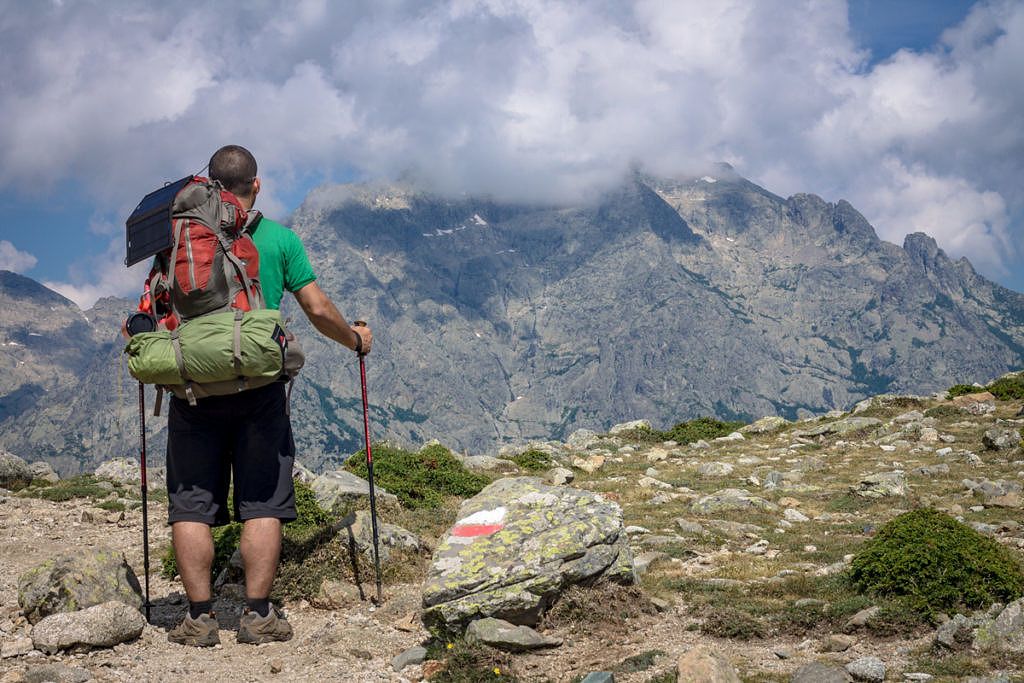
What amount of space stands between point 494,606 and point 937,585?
446 centimetres

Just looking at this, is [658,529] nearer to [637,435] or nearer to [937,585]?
[937,585]

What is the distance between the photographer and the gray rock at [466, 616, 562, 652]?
728 centimetres

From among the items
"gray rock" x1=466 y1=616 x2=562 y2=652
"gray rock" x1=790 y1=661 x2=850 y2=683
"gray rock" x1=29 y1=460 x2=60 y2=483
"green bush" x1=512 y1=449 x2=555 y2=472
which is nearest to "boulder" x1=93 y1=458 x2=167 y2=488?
"gray rock" x1=29 y1=460 x2=60 y2=483

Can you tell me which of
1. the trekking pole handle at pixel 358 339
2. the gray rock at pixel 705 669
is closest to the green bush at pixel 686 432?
the trekking pole handle at pixel 358 339

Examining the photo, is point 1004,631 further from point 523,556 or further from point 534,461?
point 534,461

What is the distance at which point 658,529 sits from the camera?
42.4 ft

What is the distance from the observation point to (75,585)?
783cm

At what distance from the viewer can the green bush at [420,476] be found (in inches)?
594

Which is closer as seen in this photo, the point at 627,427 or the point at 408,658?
the point at 408,658

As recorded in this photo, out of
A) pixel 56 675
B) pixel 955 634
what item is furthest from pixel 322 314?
pixel 955 634

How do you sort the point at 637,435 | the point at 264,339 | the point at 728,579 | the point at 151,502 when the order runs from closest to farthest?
the point at 264,339, the point at 728,579, the point at 151,502, the point at 637,435

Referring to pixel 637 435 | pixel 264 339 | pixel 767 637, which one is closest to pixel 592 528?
pixel 767 637

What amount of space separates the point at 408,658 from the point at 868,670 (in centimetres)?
400

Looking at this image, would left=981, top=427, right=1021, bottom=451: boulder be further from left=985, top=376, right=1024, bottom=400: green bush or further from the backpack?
the backpack
